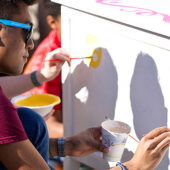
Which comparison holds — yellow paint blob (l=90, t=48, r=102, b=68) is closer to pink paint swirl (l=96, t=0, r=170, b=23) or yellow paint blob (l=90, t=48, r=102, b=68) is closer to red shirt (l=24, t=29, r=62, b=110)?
pink paint swirl (l=96, t=0, r=170, b=23)

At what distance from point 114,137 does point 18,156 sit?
35 cm

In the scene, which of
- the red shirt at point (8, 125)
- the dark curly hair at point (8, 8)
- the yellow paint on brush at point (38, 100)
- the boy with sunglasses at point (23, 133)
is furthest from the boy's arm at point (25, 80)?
the red shirt at point (8, 125)

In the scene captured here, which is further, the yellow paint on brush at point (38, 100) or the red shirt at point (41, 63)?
the red shirt at point (41, 63)

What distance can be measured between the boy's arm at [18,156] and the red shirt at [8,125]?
2cm

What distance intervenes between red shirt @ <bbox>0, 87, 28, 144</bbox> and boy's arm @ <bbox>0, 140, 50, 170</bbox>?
2 centimetres

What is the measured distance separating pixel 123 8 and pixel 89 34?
0.59 ft

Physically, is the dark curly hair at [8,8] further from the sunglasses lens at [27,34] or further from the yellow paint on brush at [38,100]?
the yellow paint on brush at [38,100]

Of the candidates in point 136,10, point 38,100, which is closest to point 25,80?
point 38,100

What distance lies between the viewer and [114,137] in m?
1.00

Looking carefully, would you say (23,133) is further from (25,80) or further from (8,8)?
(25,80)

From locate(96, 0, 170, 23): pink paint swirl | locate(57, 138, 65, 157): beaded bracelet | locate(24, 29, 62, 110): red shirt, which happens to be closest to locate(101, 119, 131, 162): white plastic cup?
locate(57, 138, 65, 157): beaded bracelet

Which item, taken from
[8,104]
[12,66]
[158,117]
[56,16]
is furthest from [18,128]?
[56,16]

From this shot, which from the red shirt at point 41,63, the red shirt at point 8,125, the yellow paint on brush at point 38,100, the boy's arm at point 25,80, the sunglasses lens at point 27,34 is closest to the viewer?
the red shirt at point 8,125

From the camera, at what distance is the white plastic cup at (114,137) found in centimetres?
100
